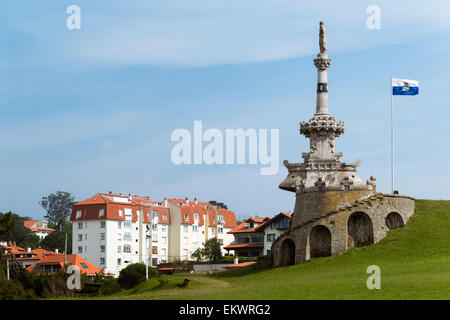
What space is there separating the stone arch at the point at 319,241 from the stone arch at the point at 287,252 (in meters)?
3.15

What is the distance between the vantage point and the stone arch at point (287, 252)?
71.9 metres

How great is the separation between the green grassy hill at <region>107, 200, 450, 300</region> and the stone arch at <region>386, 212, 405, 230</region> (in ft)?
3.12

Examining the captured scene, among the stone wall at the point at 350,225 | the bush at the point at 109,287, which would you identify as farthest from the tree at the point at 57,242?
the stone wall at the point at 350,225

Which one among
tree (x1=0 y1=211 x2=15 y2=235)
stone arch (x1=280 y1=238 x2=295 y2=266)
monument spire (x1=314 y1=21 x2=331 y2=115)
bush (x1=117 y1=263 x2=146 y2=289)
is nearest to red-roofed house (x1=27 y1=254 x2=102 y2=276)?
bush (x1=117 y1=263 x2=146 y2=289)

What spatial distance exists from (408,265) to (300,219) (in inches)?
728

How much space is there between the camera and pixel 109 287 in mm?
84688

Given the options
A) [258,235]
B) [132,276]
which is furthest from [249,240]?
[132,276]

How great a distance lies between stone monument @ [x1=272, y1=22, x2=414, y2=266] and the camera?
6806 cm

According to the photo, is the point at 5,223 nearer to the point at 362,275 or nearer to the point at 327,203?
the point at 362,275

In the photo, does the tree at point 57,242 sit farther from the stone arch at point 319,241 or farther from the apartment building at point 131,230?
the stone arch at point 319,241

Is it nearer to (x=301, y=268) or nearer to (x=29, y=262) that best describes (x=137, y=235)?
(x=29, y=262)

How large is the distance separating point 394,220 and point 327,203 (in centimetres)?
666
